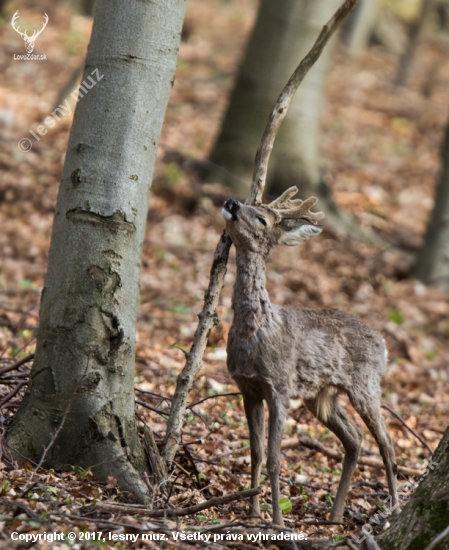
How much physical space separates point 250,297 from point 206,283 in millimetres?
4843

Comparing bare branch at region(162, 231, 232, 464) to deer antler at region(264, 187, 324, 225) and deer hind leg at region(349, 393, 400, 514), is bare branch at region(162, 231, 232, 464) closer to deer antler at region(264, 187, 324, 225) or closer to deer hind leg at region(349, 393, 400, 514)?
deer antler at region(264, 187, 324, 225)

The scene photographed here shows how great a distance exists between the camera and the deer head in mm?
4547

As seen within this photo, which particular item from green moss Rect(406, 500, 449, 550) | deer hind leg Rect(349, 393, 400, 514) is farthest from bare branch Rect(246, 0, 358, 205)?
green moss Rect(406, 500, 449, 550)

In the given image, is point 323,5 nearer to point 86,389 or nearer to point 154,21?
point 154,21

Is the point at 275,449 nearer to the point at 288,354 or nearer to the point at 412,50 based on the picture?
the point at 288,354

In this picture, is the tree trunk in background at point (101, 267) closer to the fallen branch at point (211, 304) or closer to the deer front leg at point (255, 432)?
the fallen branch at point (211, 304)

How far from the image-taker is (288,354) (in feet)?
15.2

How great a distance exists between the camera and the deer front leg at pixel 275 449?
4.20 m

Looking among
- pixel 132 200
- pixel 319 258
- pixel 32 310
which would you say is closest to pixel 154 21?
pixel 132 200

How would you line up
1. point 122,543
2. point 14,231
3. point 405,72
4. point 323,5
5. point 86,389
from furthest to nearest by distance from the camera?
point 405,72, point 323,5, point 14,231, point 86,389, point 122,543

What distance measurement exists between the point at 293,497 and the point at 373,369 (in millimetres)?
1136

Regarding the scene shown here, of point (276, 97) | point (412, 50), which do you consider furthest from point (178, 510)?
point (412, 50)

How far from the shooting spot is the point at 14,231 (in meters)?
9.40

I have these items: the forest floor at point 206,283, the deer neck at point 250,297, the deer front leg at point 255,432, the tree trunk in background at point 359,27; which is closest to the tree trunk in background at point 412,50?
the forest floor at point 206,283
